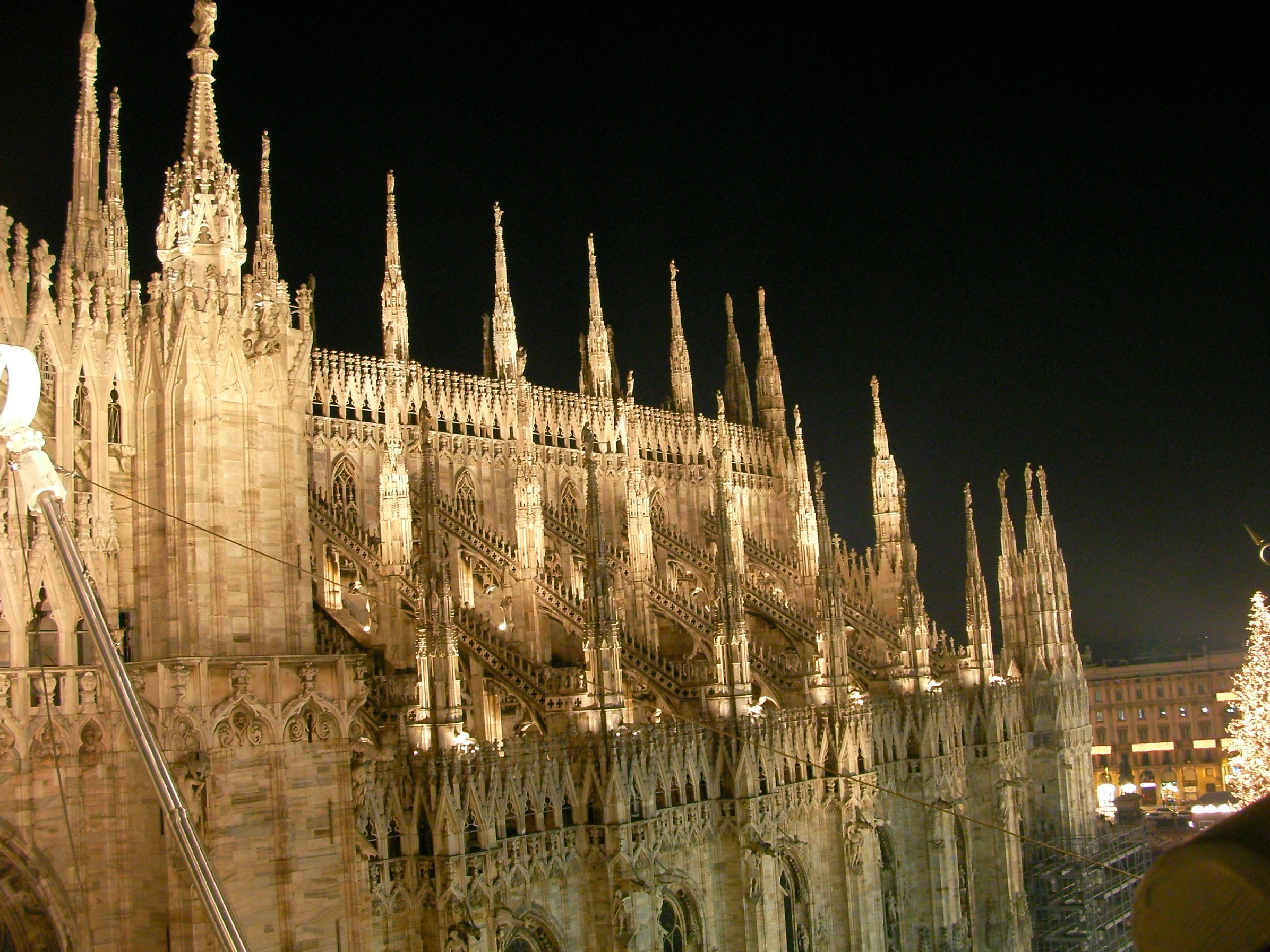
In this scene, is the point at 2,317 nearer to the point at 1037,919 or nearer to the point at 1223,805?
the point at 1037,919

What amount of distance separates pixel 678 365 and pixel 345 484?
16.7 metres

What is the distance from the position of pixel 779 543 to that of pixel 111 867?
38.2 meters

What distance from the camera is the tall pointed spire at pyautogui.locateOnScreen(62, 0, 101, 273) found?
56.1ft

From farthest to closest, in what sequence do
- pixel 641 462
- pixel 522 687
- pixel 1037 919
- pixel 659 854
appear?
pixel 641 462
pixel 1037 919
pixel 522 687
pixel 659 854

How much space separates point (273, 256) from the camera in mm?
19625

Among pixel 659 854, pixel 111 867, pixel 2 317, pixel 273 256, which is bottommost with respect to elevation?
pixel 659 854

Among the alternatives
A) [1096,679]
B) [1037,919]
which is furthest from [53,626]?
[1096,679]

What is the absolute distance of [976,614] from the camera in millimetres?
42688

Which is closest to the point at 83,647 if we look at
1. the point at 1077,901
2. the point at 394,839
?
the point at 394,839

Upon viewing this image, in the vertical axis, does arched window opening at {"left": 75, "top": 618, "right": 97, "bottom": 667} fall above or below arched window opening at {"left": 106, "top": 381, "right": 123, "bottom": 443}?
below

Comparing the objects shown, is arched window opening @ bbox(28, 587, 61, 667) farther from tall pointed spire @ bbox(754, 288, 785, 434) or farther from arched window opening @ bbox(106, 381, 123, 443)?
tall pointed spire @ bbox(754, 288, 785, 434)

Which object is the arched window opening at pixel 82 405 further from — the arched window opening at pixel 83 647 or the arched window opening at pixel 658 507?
the arched window opening at pixel 658 507

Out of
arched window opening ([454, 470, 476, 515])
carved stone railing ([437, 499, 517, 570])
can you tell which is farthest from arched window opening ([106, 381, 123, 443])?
arched window opening ([454, 470, 476, 515])

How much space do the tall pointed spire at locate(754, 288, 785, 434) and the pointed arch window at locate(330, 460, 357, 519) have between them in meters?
20.5
